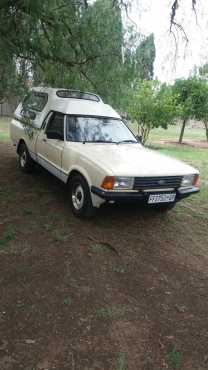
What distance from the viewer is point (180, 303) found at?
11.0ft

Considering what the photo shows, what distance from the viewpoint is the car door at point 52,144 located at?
5.61 metres

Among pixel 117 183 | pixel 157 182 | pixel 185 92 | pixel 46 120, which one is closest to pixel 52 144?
pixel 46 120

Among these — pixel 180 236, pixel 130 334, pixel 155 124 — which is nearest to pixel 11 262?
pixel 130 334

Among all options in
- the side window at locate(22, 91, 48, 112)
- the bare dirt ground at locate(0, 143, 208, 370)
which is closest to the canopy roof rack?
the side window at locate(22, 91, 48, 112)

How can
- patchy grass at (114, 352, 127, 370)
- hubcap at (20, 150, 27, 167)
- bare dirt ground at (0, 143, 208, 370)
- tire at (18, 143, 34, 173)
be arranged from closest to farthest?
patchy grass at (114, 352, 127, 370) → bare dirt ground at (0, 143, 208, 370) → tire at (18, 143, 34, 173) → hubcap at (20, 150, 27, 167)

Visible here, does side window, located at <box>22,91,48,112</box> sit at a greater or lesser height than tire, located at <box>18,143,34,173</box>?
greater

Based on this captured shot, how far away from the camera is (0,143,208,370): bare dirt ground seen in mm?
2621

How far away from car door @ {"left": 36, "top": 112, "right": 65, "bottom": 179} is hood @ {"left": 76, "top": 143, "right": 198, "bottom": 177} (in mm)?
579

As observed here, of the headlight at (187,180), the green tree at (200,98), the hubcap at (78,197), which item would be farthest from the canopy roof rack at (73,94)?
the green tree at (200,98)

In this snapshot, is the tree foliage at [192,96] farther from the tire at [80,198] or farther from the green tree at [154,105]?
the tire at [80,198]

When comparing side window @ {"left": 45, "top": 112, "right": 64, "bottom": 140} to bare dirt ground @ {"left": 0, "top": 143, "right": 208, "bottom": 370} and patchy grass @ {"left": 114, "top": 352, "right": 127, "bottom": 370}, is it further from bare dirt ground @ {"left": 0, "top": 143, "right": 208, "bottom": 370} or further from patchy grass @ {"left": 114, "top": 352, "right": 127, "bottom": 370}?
patchy grass @ {"left": 114, "top": 352, "right": 127, "bottom": 370}

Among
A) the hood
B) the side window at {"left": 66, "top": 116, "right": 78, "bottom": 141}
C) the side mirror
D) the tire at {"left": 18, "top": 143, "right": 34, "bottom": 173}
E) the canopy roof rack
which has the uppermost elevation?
the canopy roof rack

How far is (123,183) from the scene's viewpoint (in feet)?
14.5

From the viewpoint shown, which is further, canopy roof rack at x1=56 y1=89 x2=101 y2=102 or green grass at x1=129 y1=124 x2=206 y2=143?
green grass at x1=129 y1=124 x2=206 y2=143
